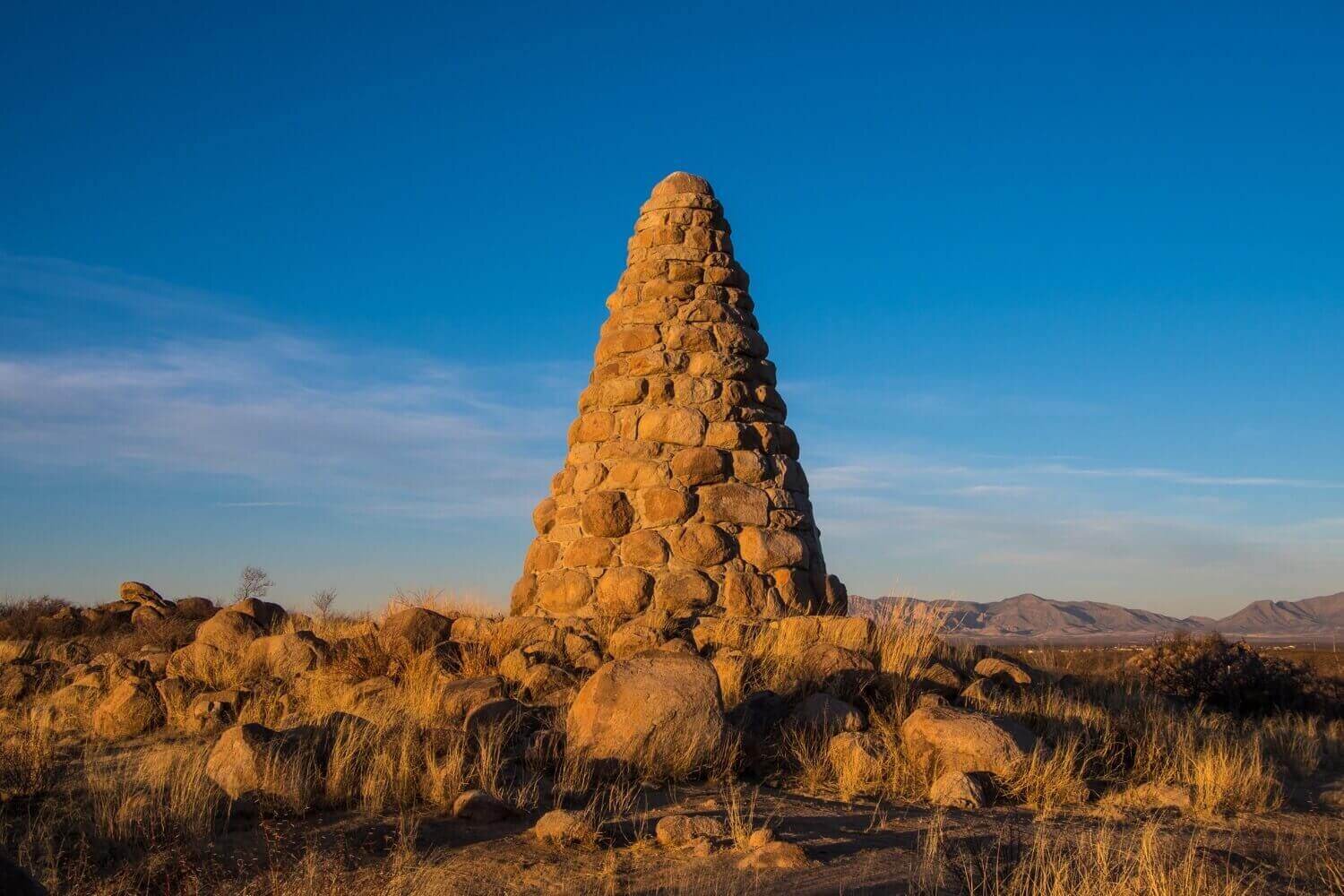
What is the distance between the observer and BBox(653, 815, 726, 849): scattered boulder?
5084 millimetres

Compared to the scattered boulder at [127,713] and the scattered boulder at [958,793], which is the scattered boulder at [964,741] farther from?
the scattered boulder at [127,713]

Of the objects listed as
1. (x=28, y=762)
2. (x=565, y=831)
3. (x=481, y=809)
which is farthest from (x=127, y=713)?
(x=565, y=831)

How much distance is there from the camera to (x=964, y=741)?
265 inches

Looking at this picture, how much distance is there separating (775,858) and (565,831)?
0.95m

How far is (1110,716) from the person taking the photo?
27.7ft

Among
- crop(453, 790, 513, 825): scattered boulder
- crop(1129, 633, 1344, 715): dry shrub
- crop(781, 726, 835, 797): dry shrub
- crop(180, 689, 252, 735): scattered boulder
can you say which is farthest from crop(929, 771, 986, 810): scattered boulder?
crop(1129, 633, 1344, 715): dry shrub

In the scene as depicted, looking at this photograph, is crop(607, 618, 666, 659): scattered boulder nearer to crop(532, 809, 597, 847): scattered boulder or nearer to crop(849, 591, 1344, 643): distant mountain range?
crop(532, 809, 597, 847): scattered boulder

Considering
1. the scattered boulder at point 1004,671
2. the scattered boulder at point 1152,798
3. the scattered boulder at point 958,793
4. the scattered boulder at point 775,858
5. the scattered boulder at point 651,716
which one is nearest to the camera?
the scattered boulder at point 775,858

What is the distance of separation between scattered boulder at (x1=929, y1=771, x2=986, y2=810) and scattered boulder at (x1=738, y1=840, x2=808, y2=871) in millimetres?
1661

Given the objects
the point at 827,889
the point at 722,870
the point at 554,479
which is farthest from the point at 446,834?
the point at 554,479

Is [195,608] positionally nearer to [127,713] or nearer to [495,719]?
[127,713]

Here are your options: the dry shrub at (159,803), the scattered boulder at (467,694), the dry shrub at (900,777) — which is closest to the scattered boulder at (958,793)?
the dry shrub at (900,777)

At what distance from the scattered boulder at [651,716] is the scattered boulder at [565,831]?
1.19 m

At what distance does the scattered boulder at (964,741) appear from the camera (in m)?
6.67
